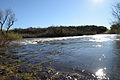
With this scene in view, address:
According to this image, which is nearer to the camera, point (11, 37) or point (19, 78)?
point (19, 78)

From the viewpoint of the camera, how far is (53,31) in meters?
26.2

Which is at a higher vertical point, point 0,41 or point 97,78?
point 0,41

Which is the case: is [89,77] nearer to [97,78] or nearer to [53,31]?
[97,78]

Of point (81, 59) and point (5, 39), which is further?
point (5, 39)

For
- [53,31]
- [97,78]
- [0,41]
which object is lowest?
[97,78]

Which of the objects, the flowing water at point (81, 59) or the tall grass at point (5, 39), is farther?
the tall grass at point (5, 39)

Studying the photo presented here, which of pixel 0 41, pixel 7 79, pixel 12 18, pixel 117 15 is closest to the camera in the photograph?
pixel 7 79

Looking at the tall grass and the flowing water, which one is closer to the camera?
the flowing water

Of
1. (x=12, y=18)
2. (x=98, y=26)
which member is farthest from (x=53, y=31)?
(x=98, y=26)

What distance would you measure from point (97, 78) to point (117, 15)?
2446cm

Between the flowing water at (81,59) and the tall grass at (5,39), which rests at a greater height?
the tall grass at (5,39)

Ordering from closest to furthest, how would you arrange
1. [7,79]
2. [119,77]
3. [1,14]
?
1. [7,79]
2. [119,77]
3. [1,14]

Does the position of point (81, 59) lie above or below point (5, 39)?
below

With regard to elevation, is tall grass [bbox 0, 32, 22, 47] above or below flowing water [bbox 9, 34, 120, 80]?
above
